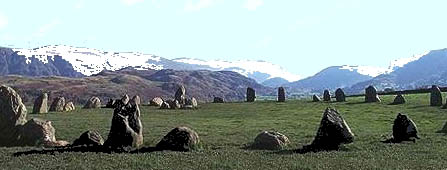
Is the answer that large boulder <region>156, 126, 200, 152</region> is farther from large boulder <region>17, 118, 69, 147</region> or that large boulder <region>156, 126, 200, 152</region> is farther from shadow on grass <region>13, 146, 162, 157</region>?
large boulder <region>17, 118, 69, 147</region>

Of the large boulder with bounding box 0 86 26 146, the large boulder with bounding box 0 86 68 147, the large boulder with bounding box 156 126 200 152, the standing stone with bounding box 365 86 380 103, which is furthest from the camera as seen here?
the standing stone with bounding box 365 86 380 103

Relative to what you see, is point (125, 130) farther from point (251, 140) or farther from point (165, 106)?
point (165, 106)

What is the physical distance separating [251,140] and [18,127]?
1551 cm

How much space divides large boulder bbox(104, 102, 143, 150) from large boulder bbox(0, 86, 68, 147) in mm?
4224

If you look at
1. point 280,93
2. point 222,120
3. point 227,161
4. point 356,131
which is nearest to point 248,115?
point 222,120

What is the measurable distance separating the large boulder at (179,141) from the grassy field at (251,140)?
1.02m

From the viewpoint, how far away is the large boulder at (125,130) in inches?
1475

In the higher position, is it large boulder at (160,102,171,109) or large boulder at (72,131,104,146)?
large boulder at (160,102,171,109)

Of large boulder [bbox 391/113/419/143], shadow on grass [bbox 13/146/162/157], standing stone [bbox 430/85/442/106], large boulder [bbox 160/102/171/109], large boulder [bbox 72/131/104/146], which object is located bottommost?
shadow on grass [bbox 13/146/162/157]

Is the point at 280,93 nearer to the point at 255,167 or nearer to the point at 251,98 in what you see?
the point at 251,98

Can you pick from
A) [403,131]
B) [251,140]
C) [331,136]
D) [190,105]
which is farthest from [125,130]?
[190,105]

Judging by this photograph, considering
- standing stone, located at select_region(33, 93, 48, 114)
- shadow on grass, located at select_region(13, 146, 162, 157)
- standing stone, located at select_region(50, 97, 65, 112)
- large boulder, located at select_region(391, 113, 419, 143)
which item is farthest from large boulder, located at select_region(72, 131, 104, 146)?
standing stone, located at select_region(50, 97, 65, 112)

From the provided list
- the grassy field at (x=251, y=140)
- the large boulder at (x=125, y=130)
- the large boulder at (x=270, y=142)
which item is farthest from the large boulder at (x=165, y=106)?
the large boulder at (x=270, y=142)

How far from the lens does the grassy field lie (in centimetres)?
3070
